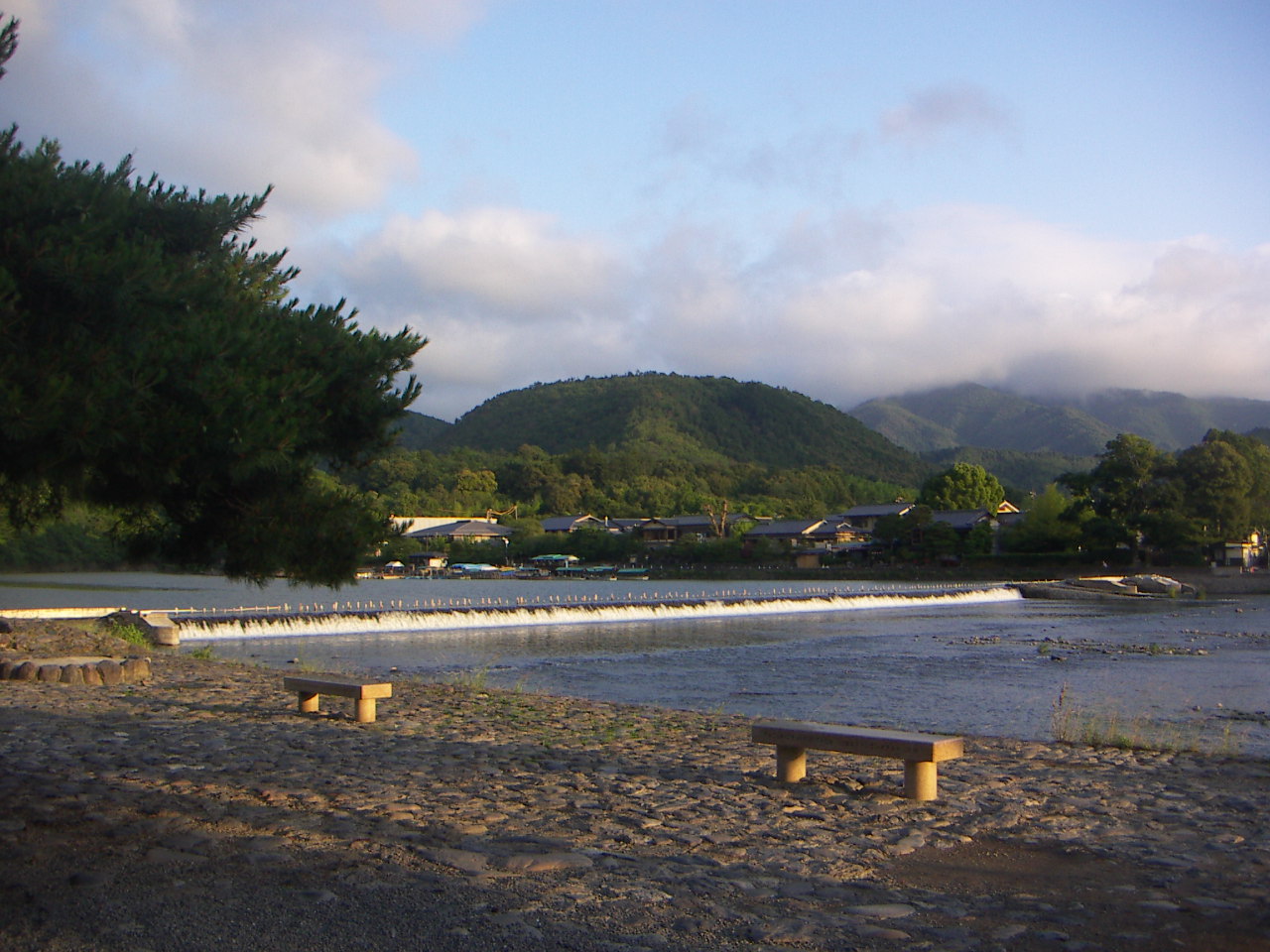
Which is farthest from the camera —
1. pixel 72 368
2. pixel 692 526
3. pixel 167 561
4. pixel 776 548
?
pixel 692 526

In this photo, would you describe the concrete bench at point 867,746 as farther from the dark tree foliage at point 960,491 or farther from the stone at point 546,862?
the dark tree foliage at point 960,491

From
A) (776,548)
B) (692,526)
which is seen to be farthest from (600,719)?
(692,526)

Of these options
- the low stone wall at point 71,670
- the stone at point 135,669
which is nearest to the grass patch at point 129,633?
the stone at point 135,669

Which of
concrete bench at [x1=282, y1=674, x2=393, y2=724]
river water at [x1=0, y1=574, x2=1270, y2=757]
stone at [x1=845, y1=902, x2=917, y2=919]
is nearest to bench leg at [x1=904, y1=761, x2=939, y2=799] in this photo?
stone at [x1=845, y1=902, x2=917, y2=919]

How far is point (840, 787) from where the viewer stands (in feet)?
21.4

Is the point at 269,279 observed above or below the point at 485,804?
above

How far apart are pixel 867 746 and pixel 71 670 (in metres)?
8.65

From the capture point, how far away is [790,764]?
21.8 ft

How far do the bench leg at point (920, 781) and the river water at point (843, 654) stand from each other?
20.7 feet

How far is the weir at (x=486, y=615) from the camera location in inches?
983

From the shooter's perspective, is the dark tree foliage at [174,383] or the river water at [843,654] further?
the river water at [843,654]

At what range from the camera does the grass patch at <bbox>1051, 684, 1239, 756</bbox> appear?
9.21 meters

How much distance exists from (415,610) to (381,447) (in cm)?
2364

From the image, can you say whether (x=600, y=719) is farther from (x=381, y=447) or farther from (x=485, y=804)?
(x=381, y=447)
